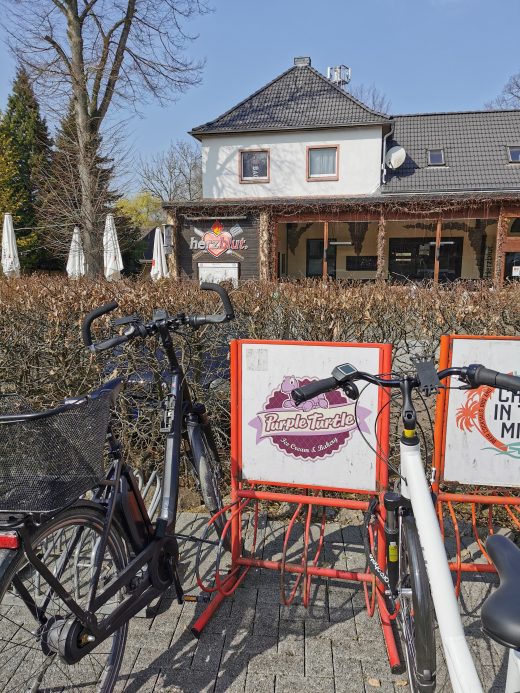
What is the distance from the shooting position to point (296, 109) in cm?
1975

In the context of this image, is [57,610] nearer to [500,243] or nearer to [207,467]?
[207,467]

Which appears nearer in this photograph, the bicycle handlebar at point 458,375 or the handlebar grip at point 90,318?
the bicycle handlebar at point 458,375

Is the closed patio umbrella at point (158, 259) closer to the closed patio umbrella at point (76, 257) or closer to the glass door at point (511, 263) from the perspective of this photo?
the closed patio umbrella at point (76, 257)

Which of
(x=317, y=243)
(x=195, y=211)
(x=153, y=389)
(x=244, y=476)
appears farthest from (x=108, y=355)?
(x=317, y=243)

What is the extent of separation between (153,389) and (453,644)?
282 centimetres

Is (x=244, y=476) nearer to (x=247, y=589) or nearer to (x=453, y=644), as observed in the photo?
(x=247, y=589)

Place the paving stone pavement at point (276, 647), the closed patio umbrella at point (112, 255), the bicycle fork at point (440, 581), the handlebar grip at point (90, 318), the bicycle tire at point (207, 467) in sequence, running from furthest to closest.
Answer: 1. the closed patio umbrella at point (112, 255)
2. the bicycle tire at point (207, 467)
3. the handlebar grip at point (90, 318)
4. the paving stone pavement at point (276, 647)
5. the bicycle fork at point (440, 581)

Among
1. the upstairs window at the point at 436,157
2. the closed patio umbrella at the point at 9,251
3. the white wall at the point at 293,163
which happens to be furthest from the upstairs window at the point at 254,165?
the closed patio umbrella at the point at 9,251

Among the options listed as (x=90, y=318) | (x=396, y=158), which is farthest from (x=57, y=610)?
(x=396, y=158)

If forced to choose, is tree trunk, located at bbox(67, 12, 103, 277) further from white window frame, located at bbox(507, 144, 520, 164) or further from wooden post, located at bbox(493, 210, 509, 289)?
white window frame, located at bbox(507, 144, 520, 164)

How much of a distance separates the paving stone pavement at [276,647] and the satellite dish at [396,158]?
18234 mm

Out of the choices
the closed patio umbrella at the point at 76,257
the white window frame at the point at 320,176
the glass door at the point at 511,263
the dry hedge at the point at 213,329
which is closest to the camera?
the dry hedge at the point at 213,329

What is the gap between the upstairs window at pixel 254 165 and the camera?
19.1 metres

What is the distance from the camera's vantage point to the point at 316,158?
61.8 ft
